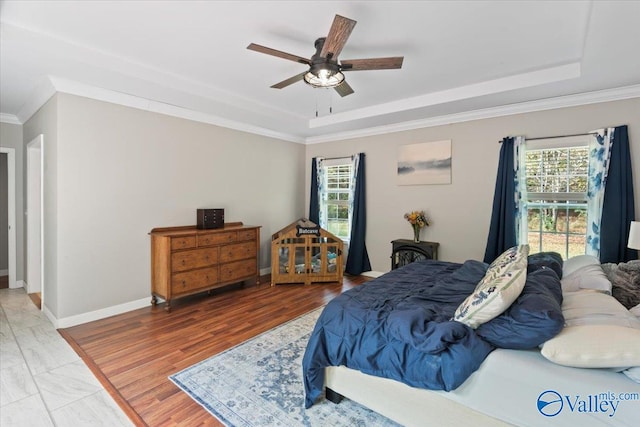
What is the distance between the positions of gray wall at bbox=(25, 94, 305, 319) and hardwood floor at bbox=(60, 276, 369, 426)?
48 cm

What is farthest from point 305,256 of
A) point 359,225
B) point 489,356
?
point 489,356

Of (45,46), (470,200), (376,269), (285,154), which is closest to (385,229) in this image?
(376,269)

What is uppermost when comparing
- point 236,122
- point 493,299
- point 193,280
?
point 236,122

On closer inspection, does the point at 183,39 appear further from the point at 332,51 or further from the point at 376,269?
the point at 376,269

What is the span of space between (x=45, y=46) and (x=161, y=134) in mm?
1474

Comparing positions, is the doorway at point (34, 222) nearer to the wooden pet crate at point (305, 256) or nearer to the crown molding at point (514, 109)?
the wooden pet crate at point (305, 256)

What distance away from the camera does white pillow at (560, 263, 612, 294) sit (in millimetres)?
2047

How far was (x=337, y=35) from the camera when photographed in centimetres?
193

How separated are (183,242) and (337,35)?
Result: 2.90m

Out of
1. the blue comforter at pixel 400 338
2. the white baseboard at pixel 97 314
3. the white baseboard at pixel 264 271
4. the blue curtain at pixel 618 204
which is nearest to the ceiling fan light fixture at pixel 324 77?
the blue comforter at pixel 400 338

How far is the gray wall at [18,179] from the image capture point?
14.2ft

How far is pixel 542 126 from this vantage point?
3672 millimetres

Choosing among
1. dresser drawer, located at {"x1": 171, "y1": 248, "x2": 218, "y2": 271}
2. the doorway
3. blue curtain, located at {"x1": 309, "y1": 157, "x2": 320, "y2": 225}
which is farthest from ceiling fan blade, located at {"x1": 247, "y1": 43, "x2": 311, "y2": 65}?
the doorway

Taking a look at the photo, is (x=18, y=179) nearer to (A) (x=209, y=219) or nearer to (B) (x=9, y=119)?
(B) (x=9, y=119)
